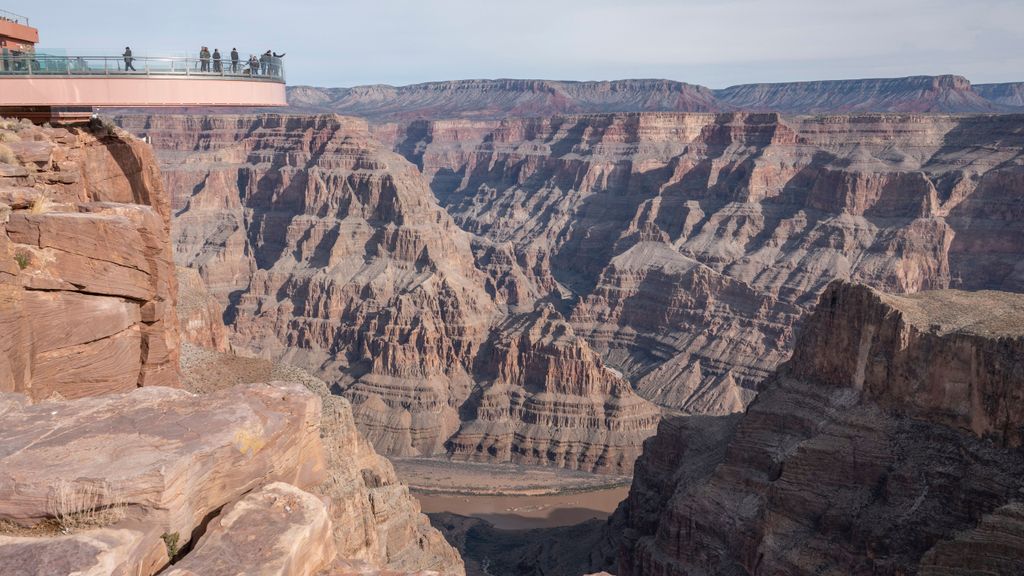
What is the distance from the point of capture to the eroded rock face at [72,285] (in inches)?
934

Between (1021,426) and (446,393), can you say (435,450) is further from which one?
(1021,426)

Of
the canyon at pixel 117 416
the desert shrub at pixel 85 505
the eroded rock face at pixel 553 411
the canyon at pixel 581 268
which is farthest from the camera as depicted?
the canyon at pixel 581 268

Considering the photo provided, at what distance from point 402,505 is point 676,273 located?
10520cm

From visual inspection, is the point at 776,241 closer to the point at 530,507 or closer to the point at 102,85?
the point at 530,507

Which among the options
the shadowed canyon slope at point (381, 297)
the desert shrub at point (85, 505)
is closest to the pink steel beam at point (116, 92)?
the desert shrub at point (85, 505)

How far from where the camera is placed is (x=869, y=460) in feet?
159

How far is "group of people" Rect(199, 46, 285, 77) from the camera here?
36.5 m

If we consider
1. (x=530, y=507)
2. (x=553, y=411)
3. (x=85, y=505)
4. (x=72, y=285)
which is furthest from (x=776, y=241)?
(x=85, y=505)

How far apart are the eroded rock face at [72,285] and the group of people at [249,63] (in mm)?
7602

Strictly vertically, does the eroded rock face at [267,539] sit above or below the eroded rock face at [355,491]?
above

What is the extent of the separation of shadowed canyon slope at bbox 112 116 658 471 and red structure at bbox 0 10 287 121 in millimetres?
77369

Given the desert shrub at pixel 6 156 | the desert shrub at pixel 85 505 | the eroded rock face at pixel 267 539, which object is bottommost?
the eroded rock face at pixel 267 539

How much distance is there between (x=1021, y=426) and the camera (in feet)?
141

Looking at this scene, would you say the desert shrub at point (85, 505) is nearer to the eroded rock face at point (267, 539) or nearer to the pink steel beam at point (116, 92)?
the eroded rock face at point (267, 539)
